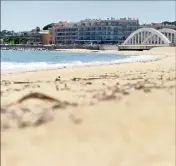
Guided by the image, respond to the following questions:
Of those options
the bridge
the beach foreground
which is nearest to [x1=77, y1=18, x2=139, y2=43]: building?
the bridge

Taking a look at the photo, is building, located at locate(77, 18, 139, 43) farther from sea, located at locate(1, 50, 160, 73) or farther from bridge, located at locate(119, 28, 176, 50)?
sea, located at locate(1, 50, 160, 73)

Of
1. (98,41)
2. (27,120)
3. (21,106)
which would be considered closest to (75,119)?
(27,120)

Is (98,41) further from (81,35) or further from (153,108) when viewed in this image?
(153,108)

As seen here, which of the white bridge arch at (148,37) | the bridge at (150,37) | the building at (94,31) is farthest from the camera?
the building at (94,31)

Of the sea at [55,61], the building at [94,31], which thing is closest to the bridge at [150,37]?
the building at [94,31]

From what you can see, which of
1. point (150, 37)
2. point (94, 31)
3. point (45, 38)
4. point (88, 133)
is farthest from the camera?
point (45, 38)

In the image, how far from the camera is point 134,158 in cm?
421

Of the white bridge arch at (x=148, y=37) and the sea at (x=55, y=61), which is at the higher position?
the white bridge arch at (x=148, y=37)

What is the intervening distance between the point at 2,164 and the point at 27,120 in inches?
43.2

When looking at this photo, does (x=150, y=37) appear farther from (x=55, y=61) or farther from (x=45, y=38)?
(x=55, y=61)

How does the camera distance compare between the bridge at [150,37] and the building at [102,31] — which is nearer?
the bridge at [150,37]

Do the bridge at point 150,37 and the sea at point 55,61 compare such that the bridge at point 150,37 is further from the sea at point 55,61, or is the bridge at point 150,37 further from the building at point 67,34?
the sea at point 55,61

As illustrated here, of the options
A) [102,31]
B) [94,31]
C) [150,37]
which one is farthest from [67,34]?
[150,37]

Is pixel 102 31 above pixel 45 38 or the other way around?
above
